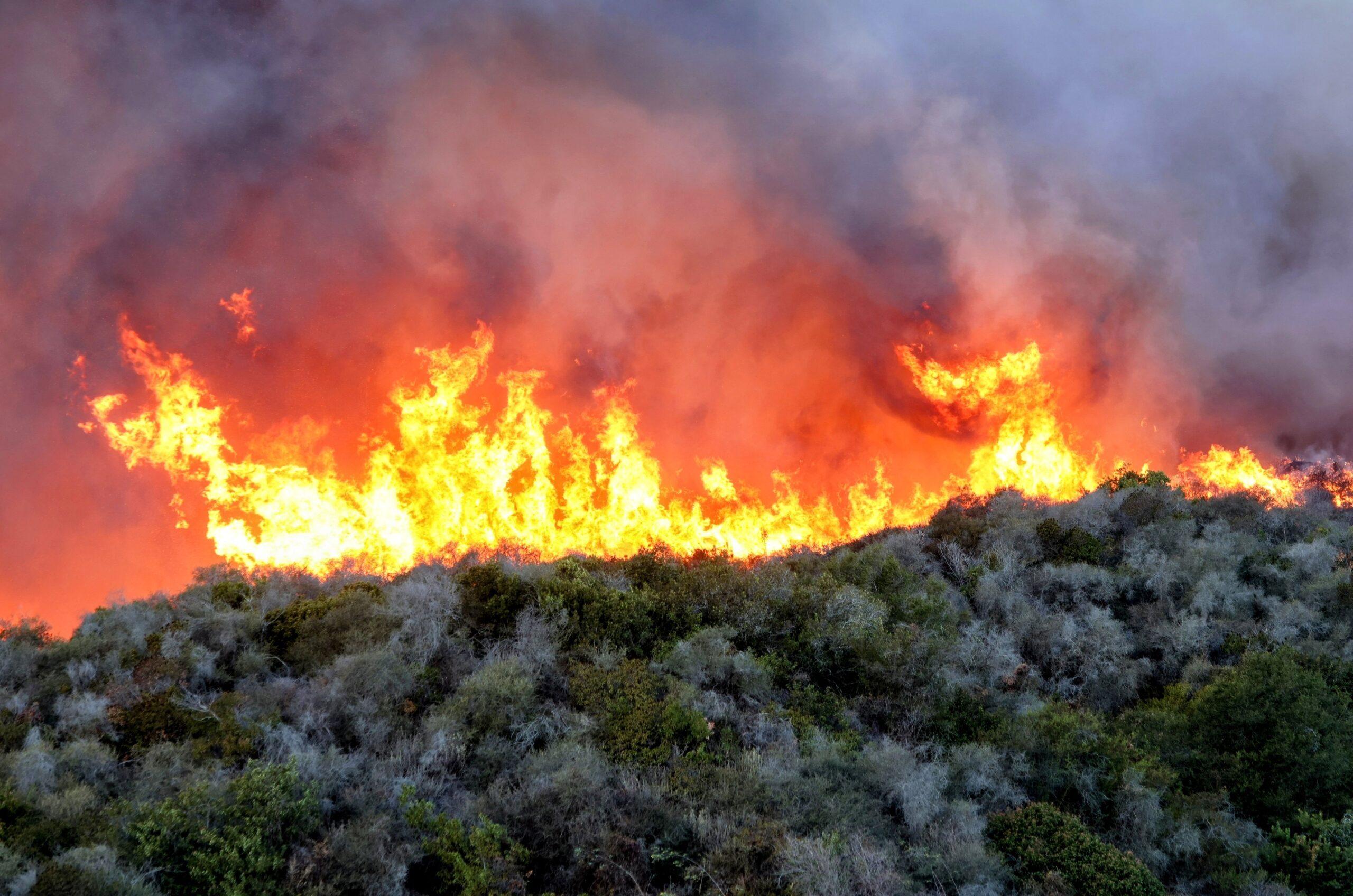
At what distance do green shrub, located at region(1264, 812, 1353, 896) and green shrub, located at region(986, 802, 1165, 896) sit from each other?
156 inches

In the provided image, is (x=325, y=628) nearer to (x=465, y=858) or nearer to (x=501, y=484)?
(x=465, y=858)

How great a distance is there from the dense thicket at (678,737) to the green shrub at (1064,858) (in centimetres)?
5

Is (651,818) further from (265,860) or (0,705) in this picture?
(0,705)

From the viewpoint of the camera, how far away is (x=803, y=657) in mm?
20953

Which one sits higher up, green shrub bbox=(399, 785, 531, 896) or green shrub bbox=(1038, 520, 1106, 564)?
green shrub bbox=(1038, 520, 1106, 564)

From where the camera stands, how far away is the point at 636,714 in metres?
16.4

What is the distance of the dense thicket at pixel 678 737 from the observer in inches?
470

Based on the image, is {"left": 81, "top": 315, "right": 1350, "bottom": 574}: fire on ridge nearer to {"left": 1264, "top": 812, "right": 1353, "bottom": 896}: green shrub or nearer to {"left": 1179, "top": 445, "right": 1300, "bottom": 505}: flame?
{"left": 1179, "top": 445, "right": 1300, "bottom": 505}: flame

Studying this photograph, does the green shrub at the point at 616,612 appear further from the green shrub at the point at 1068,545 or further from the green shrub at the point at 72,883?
the green shrub at the point at 1068,545

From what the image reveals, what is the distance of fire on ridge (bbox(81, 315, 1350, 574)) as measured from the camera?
34.9 m

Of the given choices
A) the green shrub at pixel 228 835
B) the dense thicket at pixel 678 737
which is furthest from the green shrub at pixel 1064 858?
the green shrub at pixel 228 835

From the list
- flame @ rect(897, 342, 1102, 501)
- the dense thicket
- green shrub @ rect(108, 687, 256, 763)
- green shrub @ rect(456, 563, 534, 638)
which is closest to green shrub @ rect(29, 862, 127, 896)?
the dense thicket

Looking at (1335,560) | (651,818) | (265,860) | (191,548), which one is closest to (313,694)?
(265,860)

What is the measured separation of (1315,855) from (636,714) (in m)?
13.2
